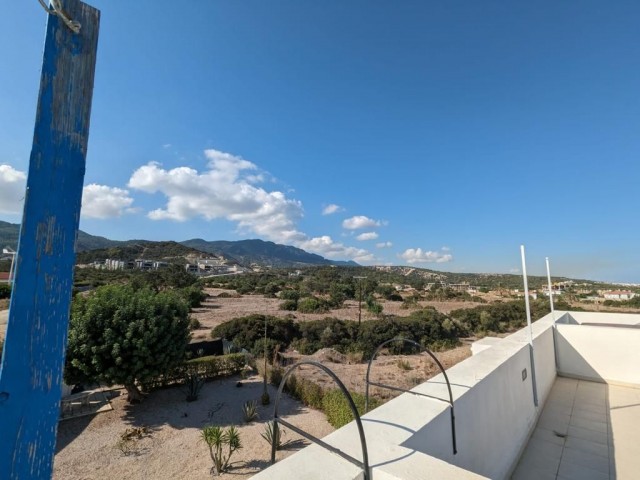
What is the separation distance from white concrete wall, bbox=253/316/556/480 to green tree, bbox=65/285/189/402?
25.6 ft

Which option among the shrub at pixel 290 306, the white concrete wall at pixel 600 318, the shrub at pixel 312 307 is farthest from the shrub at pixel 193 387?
the shrub at pixel 290 306

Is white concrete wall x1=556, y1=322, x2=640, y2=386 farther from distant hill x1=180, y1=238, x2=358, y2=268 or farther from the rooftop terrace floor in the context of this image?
distant hill x1=180, y1=238, x2=358, y2=268

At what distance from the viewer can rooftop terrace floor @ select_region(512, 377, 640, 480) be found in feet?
9.46

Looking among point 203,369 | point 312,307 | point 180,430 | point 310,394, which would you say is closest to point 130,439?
point 180,430

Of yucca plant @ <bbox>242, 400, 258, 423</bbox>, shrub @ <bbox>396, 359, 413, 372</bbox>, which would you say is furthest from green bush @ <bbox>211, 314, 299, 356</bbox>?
yucca plant @ <bbox>242, 400, 258, 423</bbox>

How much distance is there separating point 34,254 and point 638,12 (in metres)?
7.93

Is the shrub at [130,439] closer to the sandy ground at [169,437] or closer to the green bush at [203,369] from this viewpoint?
the sandy ground at [169,437]

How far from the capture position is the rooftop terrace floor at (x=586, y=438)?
2884 mm

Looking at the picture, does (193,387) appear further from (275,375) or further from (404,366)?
(404,366)

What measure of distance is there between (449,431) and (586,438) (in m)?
2.71

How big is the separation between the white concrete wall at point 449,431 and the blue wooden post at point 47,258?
77 cm

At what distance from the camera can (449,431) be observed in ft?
6.42

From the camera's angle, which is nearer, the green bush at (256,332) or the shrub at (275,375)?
the shrub at (275,375)

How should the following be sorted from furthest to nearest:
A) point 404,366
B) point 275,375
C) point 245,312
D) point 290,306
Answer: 1. point 290,306
2. point 245,312
3. point 404,366
4. point 275,375
